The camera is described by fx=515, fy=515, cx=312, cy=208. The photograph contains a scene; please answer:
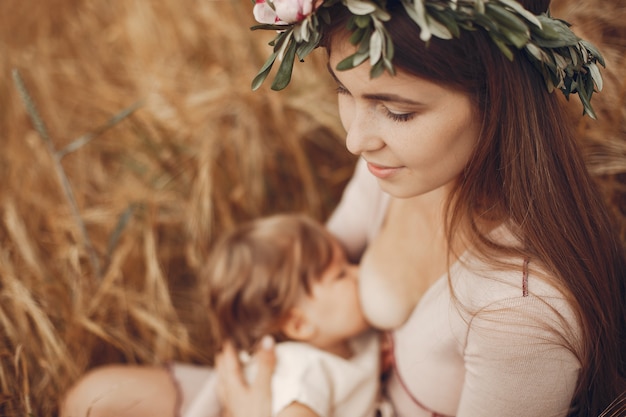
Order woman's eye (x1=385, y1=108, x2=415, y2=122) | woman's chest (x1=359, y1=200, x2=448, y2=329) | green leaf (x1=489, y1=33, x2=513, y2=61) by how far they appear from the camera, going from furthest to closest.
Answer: woman's chest (x1=359, y1=200, x2=448, y2=329) < woman's eye (x1=385, y1=108, x2=415, y2=122) < green leaf (x1=489, y1=33, x2=513, y2=61)

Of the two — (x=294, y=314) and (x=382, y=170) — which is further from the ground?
(x=382, y=170)

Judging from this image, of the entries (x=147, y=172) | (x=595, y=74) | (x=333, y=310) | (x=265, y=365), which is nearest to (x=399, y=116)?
(x=595, y=74)

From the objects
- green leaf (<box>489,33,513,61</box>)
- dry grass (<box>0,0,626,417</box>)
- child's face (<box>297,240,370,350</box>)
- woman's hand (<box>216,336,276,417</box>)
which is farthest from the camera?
dry grass (<box>0,0,626,417</box>)

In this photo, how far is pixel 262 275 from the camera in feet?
5.16

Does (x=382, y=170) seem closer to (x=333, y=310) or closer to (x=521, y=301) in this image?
(x=521, y=301)

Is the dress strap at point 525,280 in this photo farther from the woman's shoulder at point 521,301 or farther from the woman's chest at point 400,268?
the woman's chest at point 400,268

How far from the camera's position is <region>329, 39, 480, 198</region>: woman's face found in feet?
2.93

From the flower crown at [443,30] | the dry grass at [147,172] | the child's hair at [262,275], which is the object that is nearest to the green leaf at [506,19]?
the flower crown at [443,30]

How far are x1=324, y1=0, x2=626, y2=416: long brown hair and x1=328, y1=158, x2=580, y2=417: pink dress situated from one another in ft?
0.14

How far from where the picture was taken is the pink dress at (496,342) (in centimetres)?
97

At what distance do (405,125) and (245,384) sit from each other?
0.93 m

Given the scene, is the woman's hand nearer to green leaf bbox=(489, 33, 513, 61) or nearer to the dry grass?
the dry grass

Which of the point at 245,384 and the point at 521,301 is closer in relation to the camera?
the point at 521,301

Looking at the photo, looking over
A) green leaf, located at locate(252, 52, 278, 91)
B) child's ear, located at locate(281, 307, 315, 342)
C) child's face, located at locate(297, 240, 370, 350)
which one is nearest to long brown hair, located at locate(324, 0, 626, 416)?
green leaf, located at locate(252, 52, 278, 91)
